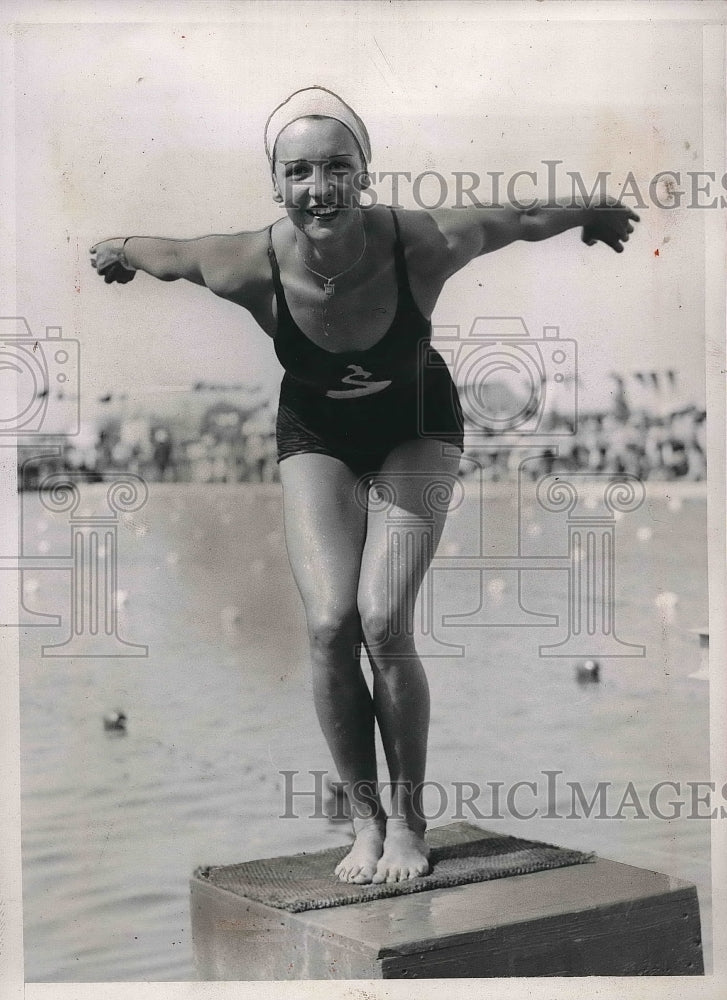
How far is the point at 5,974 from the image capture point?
2.58 m

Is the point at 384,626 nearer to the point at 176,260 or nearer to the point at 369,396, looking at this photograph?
the point at 369,396

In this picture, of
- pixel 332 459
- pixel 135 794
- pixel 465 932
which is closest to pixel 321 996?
pixel 465 932

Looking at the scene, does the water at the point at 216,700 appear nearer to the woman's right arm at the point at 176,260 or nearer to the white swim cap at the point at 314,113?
the woman's right arm at the point at 176,260

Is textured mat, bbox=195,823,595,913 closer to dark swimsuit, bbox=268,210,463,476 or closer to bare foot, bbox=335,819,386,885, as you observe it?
bare foot, bbox=335,819,386,885

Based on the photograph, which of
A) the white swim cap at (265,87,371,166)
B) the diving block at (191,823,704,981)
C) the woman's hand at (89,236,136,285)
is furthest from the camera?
the woman's hand at (89,236,136,285)

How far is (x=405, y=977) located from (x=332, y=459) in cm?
107

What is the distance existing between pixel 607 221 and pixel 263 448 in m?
0.89

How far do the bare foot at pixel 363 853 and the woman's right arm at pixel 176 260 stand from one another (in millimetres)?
1182

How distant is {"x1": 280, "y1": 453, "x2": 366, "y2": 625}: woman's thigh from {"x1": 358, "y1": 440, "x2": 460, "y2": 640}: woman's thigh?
32 millimetres

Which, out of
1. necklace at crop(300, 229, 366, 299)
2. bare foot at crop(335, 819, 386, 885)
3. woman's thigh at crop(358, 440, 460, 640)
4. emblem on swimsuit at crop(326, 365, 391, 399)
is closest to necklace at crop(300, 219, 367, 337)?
necklace at crop(300, 229, 366, 299)

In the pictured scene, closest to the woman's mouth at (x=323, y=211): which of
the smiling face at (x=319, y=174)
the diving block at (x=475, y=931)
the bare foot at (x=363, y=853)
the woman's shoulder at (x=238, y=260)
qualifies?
the smiling face at (x=319, y=174)

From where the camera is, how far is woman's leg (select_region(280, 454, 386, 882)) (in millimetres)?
2529

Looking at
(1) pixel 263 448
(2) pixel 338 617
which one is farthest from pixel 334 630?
(1) pixel 263 448

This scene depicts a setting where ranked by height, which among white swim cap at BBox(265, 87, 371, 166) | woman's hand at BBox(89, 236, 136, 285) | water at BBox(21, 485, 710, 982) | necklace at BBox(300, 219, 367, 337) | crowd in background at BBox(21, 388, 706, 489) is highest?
white swim cap at BBox(265, 87, 371, 166)
